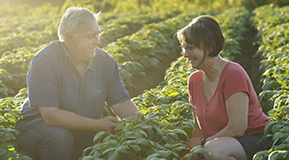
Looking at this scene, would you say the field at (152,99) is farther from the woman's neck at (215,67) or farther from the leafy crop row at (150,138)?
the woman's neck at (215,67)

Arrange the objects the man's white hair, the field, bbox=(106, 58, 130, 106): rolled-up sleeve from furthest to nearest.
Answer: bbox=(106, 58, 130, 106): rolled-up sleeve → the man's white hair → the field

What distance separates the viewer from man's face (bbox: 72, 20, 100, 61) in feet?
8.99

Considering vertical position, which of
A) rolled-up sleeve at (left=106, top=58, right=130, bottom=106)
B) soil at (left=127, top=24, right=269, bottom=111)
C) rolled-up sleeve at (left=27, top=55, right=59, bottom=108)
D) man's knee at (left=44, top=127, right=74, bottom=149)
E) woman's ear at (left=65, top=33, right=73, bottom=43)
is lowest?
soil at (left=127, top=24, right=269, bottom=111)

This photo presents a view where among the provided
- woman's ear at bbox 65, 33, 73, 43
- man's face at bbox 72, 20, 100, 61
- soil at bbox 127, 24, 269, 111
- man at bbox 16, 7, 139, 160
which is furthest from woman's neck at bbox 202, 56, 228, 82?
soil at bbox 127, 24, 269, 111

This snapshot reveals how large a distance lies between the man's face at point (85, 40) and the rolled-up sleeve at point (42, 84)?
0.87 ft

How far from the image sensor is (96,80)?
2.99 meters

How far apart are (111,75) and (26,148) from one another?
0.97 m

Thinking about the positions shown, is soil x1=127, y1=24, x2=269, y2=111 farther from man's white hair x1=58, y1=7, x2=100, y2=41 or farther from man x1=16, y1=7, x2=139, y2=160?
man's white hair x1=58, y1=7, x2=100, y2=41

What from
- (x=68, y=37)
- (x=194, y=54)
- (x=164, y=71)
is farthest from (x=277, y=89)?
(x=164, y=71)

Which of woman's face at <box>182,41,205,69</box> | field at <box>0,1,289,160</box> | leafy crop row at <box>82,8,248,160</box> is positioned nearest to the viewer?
leafy crop row at <box>82,8,248,160</box>

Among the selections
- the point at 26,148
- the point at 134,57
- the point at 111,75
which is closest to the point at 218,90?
the point at 111,75

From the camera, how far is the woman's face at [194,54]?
2598 mm

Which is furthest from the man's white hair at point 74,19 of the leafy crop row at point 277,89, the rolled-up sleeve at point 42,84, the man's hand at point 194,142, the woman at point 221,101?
the leafy crop row at point 277,89

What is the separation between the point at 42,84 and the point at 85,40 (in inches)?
19.8
